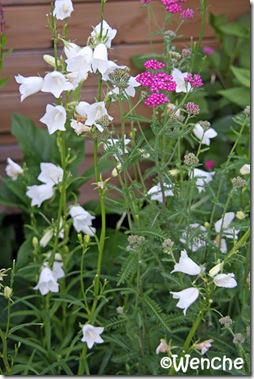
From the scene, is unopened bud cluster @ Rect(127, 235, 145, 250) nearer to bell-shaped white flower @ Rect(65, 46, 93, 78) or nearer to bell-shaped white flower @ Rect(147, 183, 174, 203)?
bell-shaped white flower @ Rect(147, 183, 174, 203)

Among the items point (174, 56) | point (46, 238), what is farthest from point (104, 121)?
Answer: point (46, 238)

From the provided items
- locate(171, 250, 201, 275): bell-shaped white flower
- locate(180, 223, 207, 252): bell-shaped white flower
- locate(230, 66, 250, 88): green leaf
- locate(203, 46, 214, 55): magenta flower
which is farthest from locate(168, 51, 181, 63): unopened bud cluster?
locate(203, 46, 214, 55): magenta flower

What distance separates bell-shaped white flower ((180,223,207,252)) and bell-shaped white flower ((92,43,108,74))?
520mm

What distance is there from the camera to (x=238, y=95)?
313 cm

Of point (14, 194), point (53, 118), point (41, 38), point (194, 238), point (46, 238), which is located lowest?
point (14, 194)

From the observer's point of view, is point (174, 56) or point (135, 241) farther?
point (174, 56)

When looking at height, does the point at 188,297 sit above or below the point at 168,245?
below

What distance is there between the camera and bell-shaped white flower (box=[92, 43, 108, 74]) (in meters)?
1.65

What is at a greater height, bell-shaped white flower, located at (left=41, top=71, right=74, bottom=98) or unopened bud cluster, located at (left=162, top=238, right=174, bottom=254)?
bell-shaped white flower, located at (left=41, top=71, right=74, bottom=98)

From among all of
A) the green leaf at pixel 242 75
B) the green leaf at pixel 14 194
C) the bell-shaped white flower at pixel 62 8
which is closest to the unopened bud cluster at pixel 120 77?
the bell-shaped white flower at pixel 62 8

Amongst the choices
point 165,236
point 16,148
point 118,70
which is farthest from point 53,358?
point 16,148

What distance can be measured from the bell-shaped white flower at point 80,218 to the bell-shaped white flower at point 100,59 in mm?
613

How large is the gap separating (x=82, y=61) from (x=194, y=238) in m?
0.62

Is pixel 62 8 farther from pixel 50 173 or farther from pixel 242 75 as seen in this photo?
pixel 242 75
